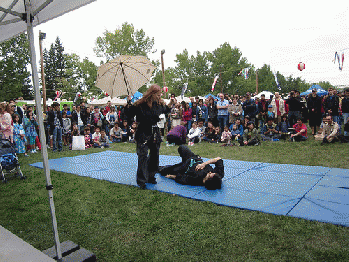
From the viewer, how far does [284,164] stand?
6.04 meters

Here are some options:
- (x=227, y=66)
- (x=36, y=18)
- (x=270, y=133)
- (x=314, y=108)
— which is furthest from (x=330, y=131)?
(x=227, y=66)

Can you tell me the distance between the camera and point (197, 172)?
4.76 meters

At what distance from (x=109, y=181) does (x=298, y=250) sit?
379cm

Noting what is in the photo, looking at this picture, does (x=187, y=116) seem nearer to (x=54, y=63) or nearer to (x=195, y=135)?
(x=195, y=135)

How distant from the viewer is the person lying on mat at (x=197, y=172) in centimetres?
441

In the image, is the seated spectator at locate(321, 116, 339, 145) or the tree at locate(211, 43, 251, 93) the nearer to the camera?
the seated spectator at locate(321, 116, 339, 145)

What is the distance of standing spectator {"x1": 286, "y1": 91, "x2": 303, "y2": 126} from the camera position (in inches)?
405

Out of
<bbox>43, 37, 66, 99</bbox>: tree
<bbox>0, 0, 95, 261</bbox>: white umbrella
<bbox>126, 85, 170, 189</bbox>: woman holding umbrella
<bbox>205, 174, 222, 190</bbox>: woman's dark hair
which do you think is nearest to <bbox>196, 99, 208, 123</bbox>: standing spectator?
<bbox>126, 85, 170, 189</bbox>: woman holding umbrella

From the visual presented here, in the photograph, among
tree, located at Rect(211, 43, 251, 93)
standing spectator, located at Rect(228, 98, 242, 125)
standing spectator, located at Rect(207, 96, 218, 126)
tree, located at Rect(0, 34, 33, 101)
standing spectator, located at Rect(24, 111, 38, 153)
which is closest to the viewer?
standing spectator, located at Rect(24, 111, 38, 153)

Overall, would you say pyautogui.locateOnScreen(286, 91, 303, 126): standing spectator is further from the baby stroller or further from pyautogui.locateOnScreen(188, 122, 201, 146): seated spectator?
the baby stroller

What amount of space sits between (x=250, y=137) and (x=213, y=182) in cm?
596

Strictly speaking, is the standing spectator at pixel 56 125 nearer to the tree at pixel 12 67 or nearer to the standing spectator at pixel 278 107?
the standing spectator at pixel 278 107

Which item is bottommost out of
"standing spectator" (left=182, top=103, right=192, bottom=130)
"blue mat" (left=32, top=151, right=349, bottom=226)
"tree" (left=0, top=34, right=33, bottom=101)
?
"blue mat" (left=32, top=151, right=349, bottom=226)

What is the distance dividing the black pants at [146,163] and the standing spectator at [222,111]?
21.2ft
